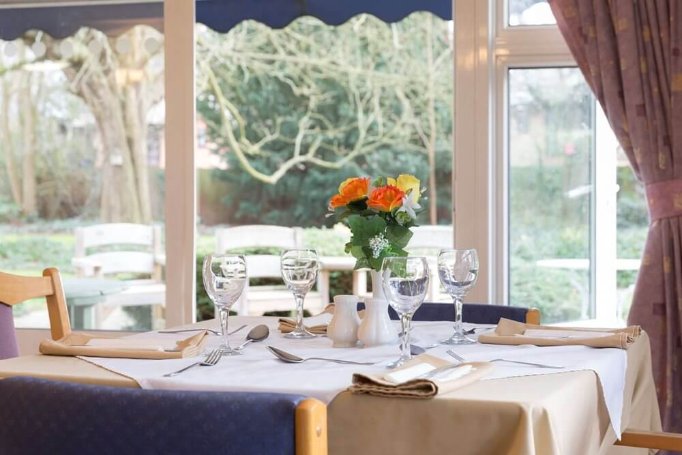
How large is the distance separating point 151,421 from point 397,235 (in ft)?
3.12

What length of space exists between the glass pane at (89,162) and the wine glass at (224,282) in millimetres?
2541

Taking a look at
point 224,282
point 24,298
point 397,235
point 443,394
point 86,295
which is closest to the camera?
point 443,394

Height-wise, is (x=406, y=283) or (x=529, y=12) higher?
(x=529, y=12)

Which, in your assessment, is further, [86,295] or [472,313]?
[86,295]

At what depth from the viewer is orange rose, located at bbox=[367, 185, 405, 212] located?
196cm

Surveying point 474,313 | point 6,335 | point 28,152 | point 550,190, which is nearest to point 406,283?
point 474,313

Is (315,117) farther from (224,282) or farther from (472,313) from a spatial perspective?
(224,282)

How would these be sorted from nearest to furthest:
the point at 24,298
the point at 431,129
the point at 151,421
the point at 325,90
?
the point at 151,421 → the point at 24,298 → the point at 431,129 → the point at 325,90

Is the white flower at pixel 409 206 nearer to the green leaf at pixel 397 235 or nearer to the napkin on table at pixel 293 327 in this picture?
the green leaf at pixel 397 235

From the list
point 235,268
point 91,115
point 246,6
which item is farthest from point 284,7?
point 235,268

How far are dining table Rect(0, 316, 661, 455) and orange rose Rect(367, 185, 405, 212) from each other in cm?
27

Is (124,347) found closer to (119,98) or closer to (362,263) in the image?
(362,263)

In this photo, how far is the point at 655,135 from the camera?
3.48m

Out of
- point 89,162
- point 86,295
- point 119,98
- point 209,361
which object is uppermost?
point 119,98
